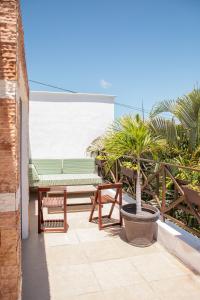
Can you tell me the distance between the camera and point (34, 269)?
3.47 metres

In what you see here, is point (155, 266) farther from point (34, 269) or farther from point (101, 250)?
point (34, 269)

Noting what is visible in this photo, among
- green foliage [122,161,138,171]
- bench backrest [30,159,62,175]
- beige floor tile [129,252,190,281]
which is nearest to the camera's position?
beige floor tile [129,252,190,281]

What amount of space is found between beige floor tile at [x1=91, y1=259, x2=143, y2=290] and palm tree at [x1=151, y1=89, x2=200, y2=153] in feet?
8.82

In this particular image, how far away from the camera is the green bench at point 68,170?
24.4 feet

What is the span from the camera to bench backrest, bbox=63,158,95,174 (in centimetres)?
858

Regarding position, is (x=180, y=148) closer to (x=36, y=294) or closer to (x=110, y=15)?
(x=36, y=294)

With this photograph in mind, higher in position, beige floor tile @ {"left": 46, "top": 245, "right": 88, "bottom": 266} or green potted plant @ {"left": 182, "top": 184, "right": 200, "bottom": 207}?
green potted plant @ {"left": 182, "top": 184, "right": 200, "bottom": 207}

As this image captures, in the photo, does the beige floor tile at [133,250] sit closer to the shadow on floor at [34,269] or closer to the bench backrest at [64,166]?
the shadow on floor at [34,269]

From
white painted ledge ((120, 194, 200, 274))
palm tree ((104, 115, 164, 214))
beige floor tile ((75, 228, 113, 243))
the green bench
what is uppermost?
palm tree ((104, 115, 164, 214))

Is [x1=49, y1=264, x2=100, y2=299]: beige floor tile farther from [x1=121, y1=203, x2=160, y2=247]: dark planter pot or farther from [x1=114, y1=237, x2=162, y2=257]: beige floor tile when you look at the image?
[x1=121, y1=203, x2=160, y2=247]: dark planter pot

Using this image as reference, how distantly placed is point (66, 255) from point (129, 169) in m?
2.74

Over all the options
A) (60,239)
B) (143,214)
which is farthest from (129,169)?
(60,239)

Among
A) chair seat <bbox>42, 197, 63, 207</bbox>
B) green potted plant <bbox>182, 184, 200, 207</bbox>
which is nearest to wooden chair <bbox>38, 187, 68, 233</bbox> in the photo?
chair seat <bbox>42, 197, 63, 207</bbox>

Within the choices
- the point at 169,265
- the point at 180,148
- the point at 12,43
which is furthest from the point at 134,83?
the point at 12,43
